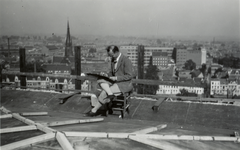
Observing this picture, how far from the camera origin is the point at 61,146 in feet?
11.6

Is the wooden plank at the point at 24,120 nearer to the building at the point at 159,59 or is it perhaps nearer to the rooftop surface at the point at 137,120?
the rooftop surface at the point at 137,120

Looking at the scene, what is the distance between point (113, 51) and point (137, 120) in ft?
5.96

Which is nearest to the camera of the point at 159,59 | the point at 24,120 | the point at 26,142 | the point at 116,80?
the point at 26,142

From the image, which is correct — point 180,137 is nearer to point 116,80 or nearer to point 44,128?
point 44,128

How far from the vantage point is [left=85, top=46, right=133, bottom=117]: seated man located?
6605 millimetres

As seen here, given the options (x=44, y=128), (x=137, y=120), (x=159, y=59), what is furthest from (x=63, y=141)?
(x=159, y=59)

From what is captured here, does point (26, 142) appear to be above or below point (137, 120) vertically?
above

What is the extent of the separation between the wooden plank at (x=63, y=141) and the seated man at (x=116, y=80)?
9.15 feet

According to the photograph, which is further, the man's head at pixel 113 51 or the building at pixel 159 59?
the building at pixel 159 59

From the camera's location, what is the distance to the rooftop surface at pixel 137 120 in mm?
3883

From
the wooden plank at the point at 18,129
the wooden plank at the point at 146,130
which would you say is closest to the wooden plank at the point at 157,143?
the wooden plank at the point at 146,130

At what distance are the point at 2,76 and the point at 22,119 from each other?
868 centimetres

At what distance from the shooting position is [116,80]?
6551 mm

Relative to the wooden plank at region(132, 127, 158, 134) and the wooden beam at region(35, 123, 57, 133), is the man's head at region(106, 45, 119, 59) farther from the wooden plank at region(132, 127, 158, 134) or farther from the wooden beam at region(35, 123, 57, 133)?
the wooden beam at region(35, 123, 57, 133)
